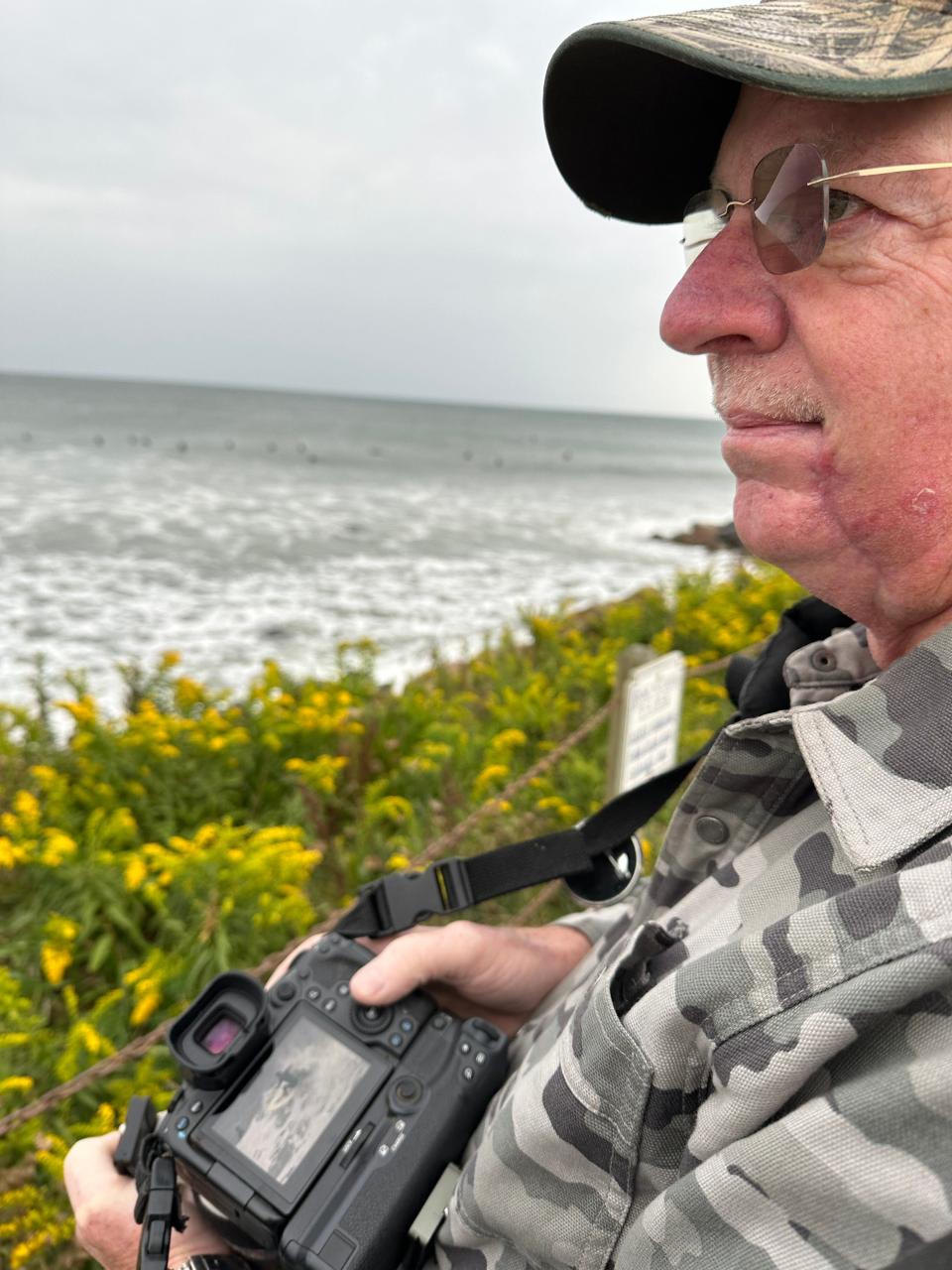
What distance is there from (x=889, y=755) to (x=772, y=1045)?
0.33 metres

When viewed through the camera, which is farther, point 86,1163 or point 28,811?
point 28,811

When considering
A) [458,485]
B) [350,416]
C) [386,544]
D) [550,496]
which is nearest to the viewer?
[386,544]

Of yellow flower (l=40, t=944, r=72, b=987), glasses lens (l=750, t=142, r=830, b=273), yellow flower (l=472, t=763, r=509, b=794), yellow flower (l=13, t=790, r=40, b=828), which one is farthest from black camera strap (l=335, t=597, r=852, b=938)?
yellow flower (l=13, t=790, r=40, b=828)

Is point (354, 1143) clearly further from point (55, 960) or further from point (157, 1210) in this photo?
point (55, 960)

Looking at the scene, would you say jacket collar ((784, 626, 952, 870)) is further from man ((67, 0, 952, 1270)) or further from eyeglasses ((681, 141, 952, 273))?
eyeglasses ((681, 141, 952, 273))

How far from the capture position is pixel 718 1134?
2.80 feet

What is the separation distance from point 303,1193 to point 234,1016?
0.94 ft

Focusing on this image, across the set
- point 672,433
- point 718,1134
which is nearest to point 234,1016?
point 718,1134

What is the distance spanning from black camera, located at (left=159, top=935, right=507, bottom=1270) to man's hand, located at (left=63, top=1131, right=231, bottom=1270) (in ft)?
0.17

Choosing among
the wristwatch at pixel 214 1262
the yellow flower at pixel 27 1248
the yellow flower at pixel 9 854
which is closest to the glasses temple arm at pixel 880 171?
the wristwatch at pixel 214 1262

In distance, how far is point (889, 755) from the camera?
3.19 feet

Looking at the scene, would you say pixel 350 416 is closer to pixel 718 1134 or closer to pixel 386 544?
pixel 386 544

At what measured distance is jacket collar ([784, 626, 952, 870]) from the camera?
91cm

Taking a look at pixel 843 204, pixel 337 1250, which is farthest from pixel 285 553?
pixel 843 204
